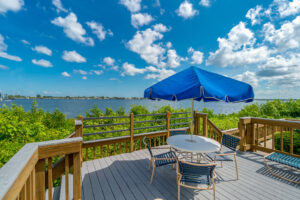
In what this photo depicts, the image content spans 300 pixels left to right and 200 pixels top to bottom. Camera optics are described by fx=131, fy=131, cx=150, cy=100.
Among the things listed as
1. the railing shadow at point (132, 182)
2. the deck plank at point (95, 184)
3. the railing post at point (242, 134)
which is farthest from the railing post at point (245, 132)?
the deck plank at point (95, 184)

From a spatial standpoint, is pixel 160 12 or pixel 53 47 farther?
pixel 53 47

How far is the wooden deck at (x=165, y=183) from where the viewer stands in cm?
234

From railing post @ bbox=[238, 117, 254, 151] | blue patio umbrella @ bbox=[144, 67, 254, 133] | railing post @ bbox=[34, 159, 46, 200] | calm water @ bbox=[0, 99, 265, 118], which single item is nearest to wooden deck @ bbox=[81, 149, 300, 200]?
railing post @ bbox=[238, 117, 254, 151]

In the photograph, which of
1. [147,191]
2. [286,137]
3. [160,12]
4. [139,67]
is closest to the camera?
[147,191]

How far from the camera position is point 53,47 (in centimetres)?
2102

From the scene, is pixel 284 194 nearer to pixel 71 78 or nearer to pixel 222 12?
pixel 222 12

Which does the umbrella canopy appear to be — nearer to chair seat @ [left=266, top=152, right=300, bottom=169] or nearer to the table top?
the table top

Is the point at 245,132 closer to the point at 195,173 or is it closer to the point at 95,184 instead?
the point at 195,173

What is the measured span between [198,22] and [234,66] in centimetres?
389

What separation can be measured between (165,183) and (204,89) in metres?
2.08

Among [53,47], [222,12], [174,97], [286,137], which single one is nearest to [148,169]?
[174,97]

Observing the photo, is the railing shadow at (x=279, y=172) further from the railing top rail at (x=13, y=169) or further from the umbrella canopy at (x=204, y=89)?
the railing top rail at (x=13, y=169)

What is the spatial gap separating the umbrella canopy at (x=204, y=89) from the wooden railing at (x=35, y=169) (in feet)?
5.22

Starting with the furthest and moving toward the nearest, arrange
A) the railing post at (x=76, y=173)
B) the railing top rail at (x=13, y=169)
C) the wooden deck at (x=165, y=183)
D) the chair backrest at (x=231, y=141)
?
the chair backrest at (x=231, y=141)
the wooden deck at (x=165, y=183)
the railing post at (x=76, y=173)
the railing top rail at (x=13, y=169)
